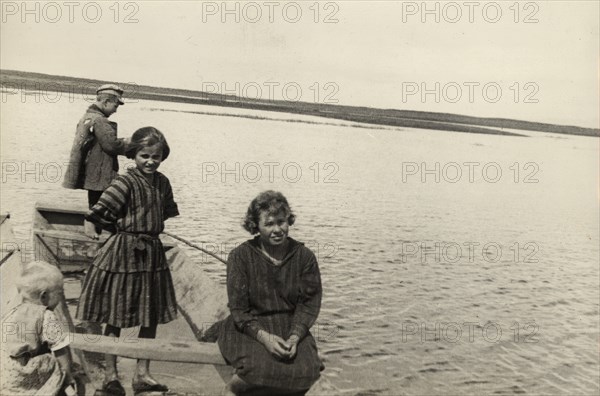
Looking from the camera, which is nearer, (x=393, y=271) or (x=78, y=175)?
(x=78, y=175)

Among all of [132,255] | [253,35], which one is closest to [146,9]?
[253,35]

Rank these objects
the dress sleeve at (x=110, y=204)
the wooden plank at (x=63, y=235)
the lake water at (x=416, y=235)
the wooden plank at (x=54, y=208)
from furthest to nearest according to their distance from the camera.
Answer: the wooden plank at (x=54, y=208) < the lake water at (x=416, y=235) < the wooden plank at (x=63, y=235) < the dress sleeve at (x=110, y=204)

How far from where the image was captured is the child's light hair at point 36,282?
2.42 m

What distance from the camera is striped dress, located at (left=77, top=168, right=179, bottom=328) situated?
8.64ft

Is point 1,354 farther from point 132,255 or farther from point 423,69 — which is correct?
point 423,69

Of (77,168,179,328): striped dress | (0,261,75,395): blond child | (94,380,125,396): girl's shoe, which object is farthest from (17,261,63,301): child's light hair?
(94,380,125,396): girl's shoe

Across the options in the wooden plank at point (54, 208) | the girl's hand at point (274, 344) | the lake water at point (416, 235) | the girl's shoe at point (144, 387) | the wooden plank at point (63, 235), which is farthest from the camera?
the wooden plank at point (54, 208)

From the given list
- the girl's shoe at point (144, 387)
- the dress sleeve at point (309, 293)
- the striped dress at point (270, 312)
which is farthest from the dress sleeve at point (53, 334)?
the dress sleeve at point (309, 293)

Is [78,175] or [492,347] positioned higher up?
[78,175]

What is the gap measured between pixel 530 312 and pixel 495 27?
2.31m

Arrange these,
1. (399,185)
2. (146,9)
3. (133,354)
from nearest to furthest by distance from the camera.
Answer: (133,354) < (146,9) < (399,185)

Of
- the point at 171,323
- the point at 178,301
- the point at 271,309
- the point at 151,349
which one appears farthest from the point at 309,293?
the point at 171,323

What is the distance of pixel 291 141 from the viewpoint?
869cm

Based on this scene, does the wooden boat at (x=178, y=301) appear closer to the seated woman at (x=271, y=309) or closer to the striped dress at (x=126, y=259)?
the seated woman at (x=271, y=309)
